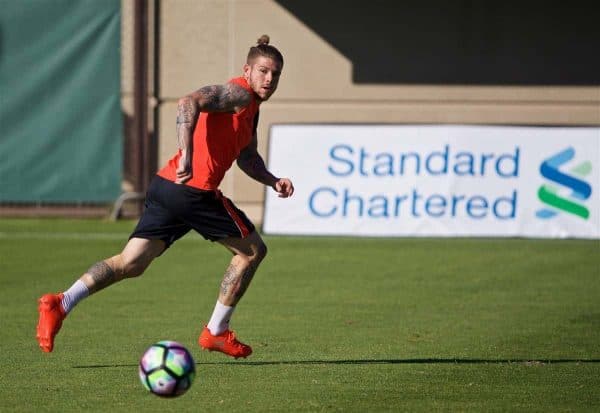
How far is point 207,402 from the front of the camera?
7.60 meters

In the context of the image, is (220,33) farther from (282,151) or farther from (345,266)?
(345,266)

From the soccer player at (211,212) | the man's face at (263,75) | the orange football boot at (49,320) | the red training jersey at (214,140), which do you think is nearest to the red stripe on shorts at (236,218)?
the soccer player at (211,212)

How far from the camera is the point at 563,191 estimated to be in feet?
62.1

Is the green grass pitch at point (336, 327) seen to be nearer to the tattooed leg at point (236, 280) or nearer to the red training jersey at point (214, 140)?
the tattooed leg at point (236, 280)

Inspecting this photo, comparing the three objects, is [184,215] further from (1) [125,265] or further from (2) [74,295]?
(2) [74,295]

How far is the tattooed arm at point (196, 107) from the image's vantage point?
8305mm

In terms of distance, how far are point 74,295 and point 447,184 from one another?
11009 mm

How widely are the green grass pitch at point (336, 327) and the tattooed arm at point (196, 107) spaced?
135 cm

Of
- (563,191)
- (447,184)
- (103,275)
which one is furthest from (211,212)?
(563,191)

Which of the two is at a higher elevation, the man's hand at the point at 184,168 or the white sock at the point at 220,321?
the man's hand at the point at 184,168

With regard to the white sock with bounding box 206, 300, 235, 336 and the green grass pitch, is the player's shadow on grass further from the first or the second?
the white sock with bounding box 206, 300, 235, 336

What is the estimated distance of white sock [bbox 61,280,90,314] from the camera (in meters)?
8.70

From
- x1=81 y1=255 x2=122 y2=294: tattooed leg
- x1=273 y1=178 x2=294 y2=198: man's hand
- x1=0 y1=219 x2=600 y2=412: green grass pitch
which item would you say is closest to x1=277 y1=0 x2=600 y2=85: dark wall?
x1=0 y1=219 x2=600 y2=412: green grass pitch

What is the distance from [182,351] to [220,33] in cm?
1520
